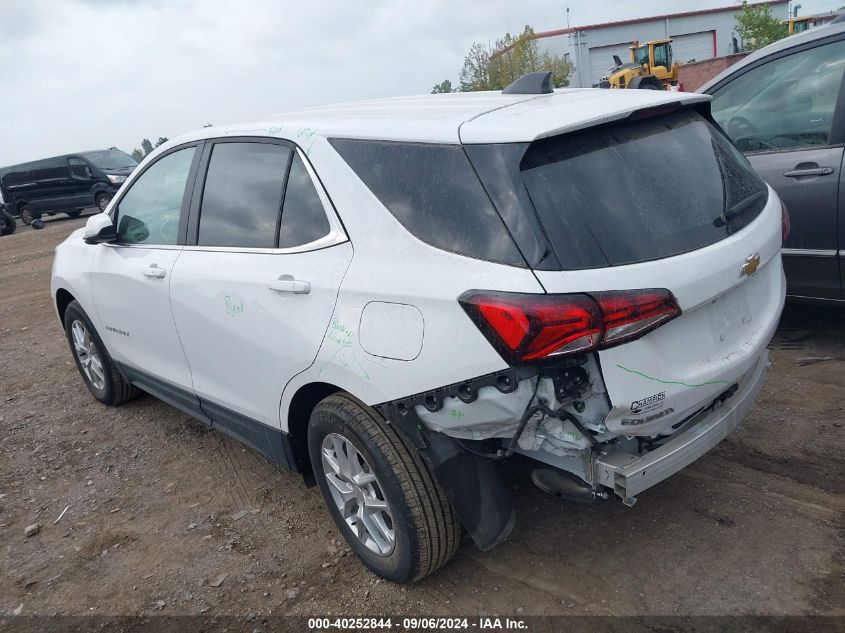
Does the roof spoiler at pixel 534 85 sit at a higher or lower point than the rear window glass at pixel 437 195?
higher

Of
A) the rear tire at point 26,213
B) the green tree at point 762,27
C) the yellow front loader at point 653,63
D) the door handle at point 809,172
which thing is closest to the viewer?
the door handle at point 809,172

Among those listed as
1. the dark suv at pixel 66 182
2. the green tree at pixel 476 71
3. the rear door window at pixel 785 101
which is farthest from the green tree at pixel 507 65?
the rear door window at pixel 785 101

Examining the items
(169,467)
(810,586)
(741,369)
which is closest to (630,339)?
(741,369)

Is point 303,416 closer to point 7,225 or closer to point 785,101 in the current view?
point 785,101

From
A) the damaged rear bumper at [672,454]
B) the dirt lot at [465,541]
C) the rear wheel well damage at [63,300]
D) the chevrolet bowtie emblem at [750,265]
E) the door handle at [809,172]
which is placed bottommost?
the dirt lot at [465,541]

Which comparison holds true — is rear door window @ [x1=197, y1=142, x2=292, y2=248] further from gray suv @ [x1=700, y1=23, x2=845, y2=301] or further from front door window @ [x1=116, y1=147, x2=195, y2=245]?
gray suv @ [x1=700, y1=23, x2=845, y2=301]

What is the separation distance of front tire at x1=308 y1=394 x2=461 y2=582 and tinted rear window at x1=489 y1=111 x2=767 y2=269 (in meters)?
0.93

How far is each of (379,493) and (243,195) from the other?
1.46 metres

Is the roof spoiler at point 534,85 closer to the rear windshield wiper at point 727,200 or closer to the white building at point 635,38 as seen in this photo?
the rear windshield wiper at point 727,200

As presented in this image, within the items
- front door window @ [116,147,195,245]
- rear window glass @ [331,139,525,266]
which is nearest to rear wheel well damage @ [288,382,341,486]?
rear window glass @ [331,139,525,266]

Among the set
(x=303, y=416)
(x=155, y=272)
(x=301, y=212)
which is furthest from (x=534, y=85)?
(x=155, y=272)

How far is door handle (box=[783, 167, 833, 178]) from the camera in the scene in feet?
13.0

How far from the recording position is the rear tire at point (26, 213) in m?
21.9

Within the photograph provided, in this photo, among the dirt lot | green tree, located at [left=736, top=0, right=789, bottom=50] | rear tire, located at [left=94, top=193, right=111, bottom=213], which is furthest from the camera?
green tree, located at [left=736, top=0, right=789, bottom=50]
